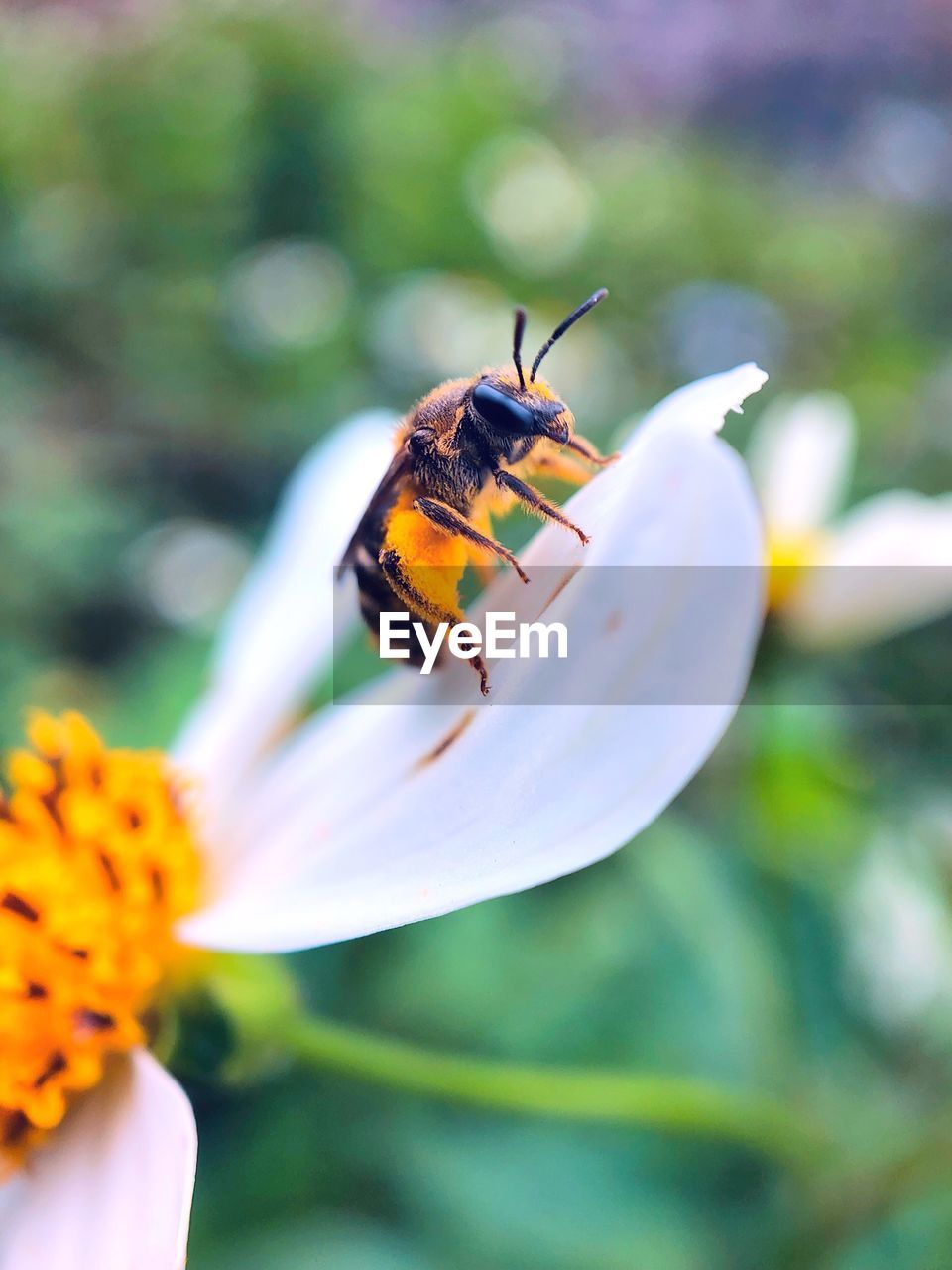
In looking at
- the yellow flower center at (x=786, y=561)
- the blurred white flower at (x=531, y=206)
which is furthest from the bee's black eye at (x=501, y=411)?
the blurred white flower at (x=531, y=206)

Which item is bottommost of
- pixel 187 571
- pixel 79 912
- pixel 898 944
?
pixel 187 571

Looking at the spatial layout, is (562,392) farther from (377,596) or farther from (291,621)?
(377,596)

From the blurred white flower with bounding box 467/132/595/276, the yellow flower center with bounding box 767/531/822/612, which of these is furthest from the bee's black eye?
the blurred white flower with bounding box 467/132/595/276

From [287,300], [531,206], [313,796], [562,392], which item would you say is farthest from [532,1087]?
[531,206]

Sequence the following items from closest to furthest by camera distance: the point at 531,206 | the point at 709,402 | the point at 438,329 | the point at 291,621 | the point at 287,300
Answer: the point at 709,402 < the point at 291,621 < the point at 438,329 < the point at 287,300 < the point at 531,206

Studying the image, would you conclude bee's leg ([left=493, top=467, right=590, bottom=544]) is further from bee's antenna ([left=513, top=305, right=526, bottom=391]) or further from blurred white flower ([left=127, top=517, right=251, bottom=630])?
blurred white flower ([left=127, top=517, right=251, bottom=630])

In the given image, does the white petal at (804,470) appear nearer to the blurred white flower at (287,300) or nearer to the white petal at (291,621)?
the white petal at (291,621)

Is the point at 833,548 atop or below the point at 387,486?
below

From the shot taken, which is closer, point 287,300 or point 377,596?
point 377,596
